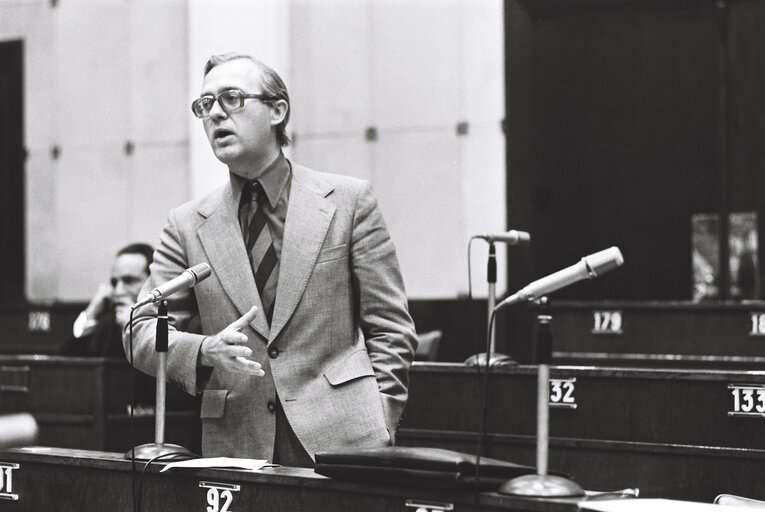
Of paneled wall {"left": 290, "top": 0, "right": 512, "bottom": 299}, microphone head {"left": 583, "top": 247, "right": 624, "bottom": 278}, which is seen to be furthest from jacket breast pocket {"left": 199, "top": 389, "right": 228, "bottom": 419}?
paneled wall {"left": 290, "top": 0, "right": 512, "bottom": 299}

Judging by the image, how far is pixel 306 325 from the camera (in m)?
2.80

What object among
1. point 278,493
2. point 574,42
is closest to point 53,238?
point 574,42

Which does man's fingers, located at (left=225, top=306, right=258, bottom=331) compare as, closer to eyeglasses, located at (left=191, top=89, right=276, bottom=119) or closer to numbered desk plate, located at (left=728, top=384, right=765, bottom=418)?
eyeglasses, located at (left=191, top=89, right=276, bottom=119)

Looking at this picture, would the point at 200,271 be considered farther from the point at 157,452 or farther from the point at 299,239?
the point at 157,452

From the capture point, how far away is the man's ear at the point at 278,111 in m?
2.93

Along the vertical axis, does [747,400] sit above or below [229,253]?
below

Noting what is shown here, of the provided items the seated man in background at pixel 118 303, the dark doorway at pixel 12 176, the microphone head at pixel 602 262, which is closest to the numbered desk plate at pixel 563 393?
the microphone head at pixel 602 262

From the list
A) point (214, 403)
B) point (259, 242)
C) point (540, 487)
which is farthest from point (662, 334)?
point (540, 487)

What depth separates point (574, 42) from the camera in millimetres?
6559

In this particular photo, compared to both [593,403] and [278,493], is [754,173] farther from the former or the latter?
[278,493]

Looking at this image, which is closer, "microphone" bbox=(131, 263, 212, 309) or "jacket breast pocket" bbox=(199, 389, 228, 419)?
"microphone" bbox=(131, 263, 212, 309)

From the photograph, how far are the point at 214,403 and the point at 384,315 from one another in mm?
457

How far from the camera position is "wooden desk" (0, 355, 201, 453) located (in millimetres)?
5004

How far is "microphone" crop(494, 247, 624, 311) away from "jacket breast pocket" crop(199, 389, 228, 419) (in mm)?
890
